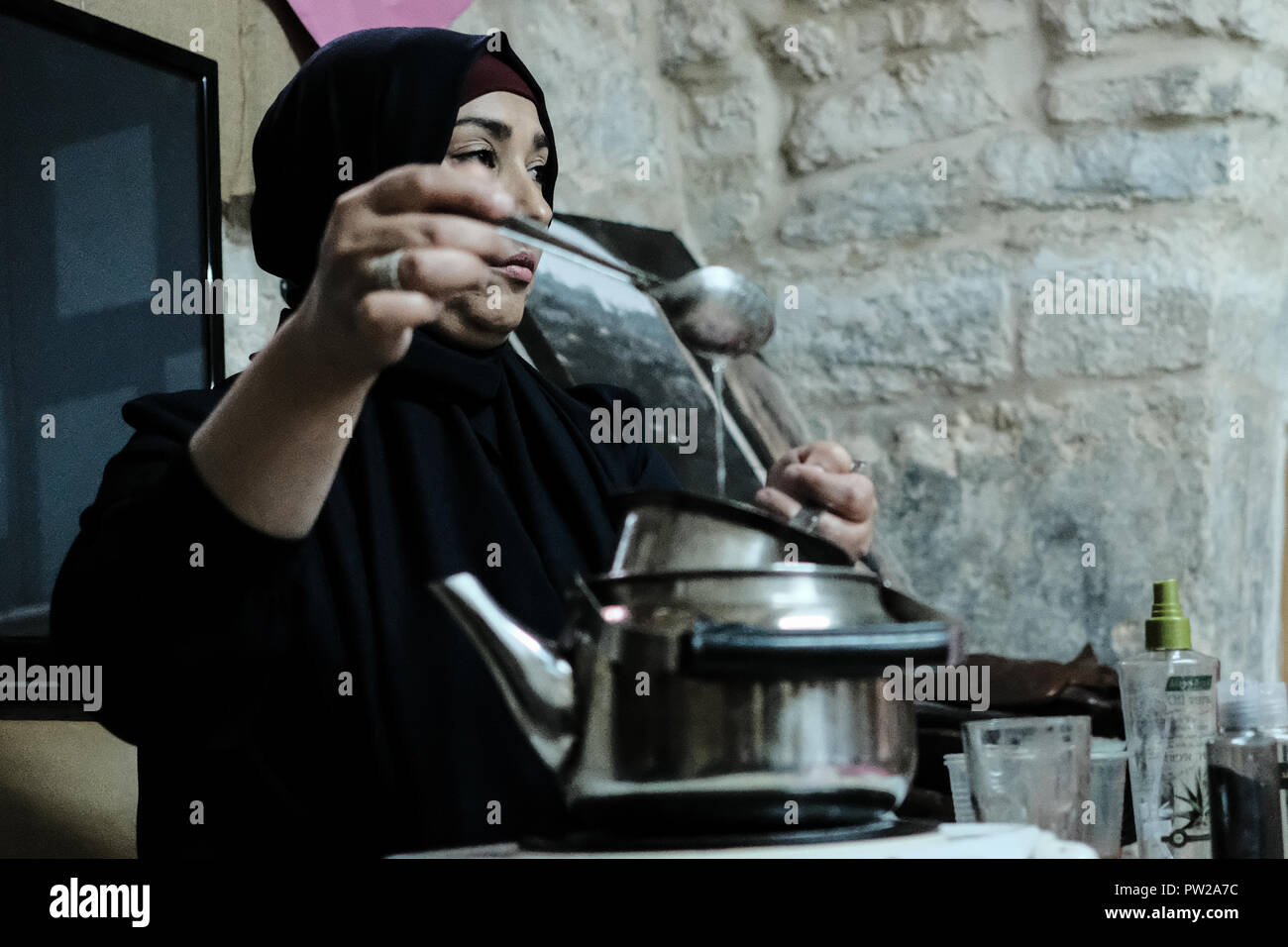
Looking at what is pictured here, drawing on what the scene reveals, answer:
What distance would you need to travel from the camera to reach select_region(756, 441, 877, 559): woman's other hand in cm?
88

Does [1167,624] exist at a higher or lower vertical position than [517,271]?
lower

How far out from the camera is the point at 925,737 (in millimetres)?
1001

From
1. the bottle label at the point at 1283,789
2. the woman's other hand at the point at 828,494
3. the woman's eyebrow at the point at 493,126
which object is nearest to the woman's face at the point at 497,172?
the woman's eyebrow at the point at 493,126

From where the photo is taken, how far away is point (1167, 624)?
3.02ft

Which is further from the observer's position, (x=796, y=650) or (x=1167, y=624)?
(x=1167, y=624)

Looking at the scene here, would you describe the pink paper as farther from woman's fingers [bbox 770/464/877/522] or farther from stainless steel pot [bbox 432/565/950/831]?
stainless steel pot [bbox 432/565/950/831]

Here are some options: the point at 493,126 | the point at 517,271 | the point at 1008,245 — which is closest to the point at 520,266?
the point at 517,271

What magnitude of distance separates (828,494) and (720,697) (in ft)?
1.20

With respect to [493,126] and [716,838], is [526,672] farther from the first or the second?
[493,126]

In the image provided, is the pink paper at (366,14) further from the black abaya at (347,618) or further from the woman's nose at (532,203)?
the black abaya at (347,618)

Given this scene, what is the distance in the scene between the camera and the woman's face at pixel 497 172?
39.7 inches

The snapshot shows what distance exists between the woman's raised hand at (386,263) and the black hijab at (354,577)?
0.36ft

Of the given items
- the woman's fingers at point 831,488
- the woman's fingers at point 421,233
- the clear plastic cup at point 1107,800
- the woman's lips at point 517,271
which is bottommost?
the clear plastic cup at point 1107,800
